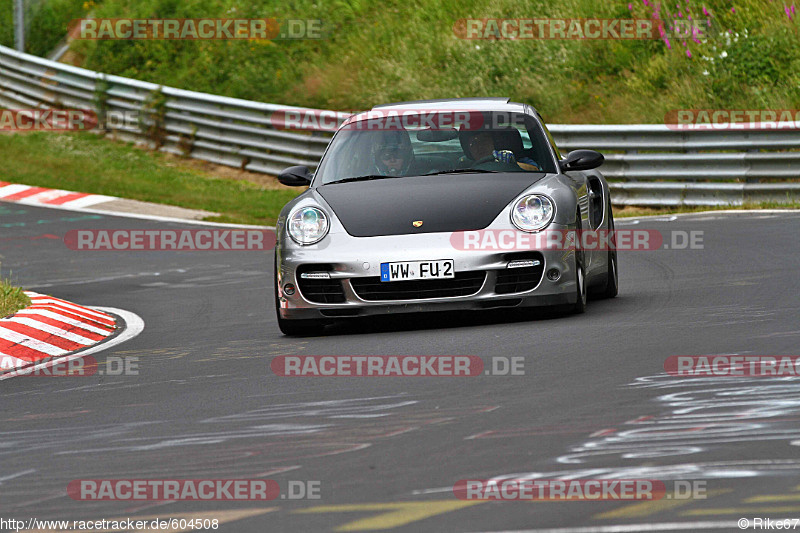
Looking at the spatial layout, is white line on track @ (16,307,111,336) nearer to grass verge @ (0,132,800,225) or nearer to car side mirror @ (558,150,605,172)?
car side mirror @ (558,150,605,172)

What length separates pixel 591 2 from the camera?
25.0 m

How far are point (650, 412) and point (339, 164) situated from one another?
175 inches

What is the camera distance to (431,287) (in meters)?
8.29

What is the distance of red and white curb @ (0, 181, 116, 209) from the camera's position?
66.0ft

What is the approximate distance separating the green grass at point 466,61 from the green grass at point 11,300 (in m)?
12.4

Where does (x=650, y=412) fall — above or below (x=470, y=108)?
below

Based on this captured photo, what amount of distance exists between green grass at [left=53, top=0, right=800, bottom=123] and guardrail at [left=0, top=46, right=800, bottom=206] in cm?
176

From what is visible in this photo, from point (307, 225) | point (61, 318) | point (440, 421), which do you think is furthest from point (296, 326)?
point (440, 421)

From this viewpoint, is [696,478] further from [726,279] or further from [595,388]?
[726,279]

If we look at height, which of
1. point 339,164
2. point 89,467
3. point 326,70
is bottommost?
point 89,467

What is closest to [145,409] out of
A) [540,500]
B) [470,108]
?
[540,500]

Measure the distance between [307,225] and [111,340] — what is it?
182 centimetres

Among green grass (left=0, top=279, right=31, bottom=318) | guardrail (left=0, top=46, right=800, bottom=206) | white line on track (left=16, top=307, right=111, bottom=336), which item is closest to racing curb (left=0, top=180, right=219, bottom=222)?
guardrail (left=0, top=46, right=800, bottom=206)

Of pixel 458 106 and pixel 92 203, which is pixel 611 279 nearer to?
pixel 458 106
